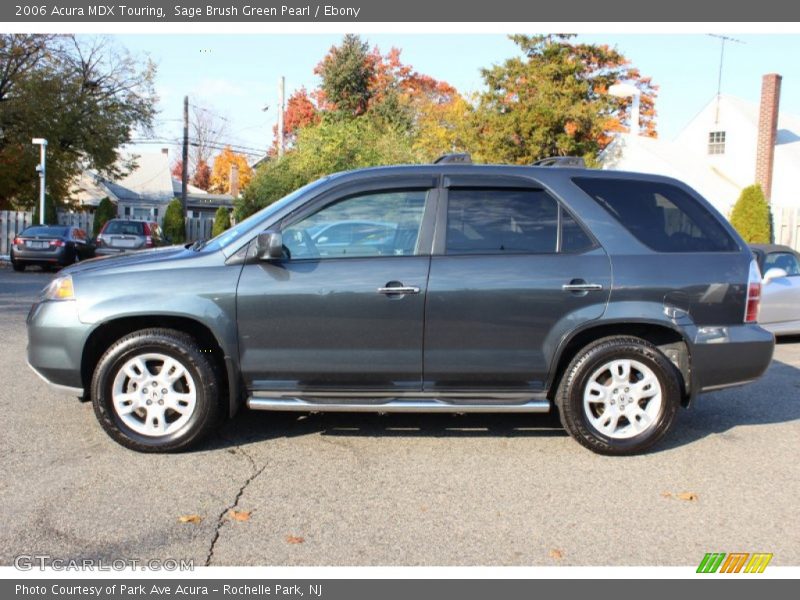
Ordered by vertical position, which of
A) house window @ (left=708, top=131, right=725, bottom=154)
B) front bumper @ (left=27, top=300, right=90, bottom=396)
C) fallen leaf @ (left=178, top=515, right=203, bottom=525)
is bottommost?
fallen leaf @ (left=178, top=515, right=203, bottom=525)

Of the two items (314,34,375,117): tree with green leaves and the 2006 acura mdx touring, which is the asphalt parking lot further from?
(314,34,375,117): tree with green leaves

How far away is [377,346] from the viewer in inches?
191

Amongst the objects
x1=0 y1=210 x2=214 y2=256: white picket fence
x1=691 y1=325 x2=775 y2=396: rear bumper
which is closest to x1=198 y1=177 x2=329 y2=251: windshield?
x1=691 y1=325 x2=775 y2=396: rear bumper

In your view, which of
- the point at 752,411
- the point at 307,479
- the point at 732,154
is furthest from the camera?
the point at 732,154

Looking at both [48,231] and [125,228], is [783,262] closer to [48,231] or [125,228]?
[125,228]

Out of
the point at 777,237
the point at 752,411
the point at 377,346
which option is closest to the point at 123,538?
the point at 377,346

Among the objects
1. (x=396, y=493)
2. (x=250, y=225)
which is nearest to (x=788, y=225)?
(x=250, y=225)

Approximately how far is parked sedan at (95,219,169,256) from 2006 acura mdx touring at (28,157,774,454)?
17348mm

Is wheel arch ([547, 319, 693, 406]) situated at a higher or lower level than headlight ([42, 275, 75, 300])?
lower

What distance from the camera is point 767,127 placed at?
28.5 meters

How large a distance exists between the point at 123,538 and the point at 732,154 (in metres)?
34.4

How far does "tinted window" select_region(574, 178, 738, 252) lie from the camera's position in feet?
16.7

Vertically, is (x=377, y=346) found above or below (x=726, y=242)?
below

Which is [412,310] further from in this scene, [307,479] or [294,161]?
[294,161]
